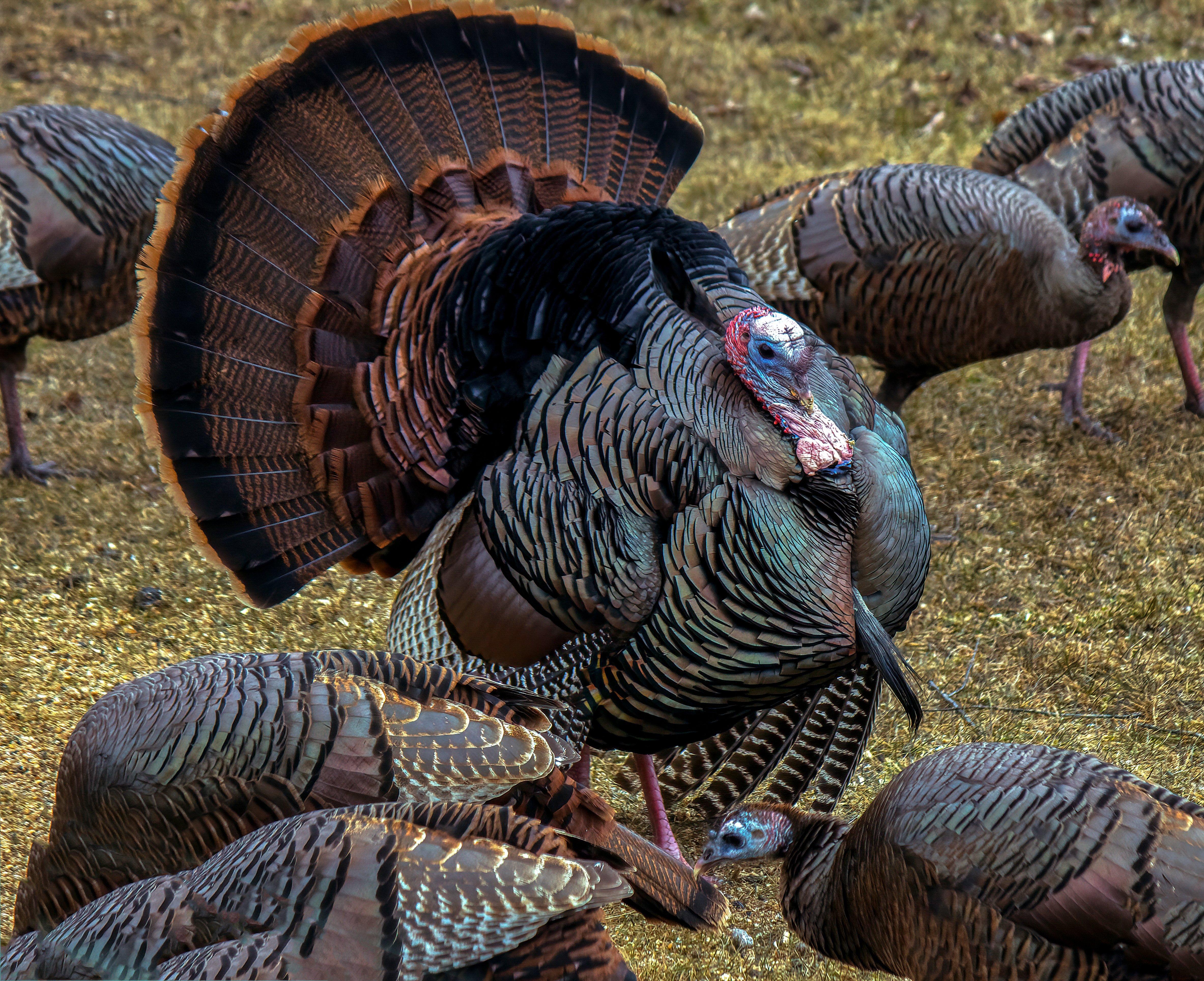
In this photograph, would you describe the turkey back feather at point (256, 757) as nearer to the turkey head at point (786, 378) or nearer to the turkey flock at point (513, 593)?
the turkey flock at point (513, 593)

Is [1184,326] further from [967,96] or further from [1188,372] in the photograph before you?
[967,96]

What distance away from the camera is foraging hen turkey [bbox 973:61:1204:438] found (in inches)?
203

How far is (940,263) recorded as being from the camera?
15.3ft

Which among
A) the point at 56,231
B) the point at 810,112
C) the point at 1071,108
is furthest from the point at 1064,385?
the point at 56,231

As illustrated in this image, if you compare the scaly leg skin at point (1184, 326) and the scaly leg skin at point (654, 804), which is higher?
the scaly leg skin at point (1184, 326)

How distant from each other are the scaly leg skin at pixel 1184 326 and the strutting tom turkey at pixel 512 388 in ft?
8.97

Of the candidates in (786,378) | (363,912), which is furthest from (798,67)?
(363,912)

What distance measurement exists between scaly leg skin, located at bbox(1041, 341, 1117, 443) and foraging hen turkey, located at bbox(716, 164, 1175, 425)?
514 mm

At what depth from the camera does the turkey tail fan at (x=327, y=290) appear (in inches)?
133

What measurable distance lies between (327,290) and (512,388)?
0.63 meters

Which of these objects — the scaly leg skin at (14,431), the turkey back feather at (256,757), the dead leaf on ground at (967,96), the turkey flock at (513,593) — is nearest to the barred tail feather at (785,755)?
the turkey flock at (513,593)

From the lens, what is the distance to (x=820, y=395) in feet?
10.00

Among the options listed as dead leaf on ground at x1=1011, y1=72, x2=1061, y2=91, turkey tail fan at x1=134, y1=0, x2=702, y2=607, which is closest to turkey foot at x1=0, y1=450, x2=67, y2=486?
turkey tail fan at x1=134, y1=0, x2=702, y2=607

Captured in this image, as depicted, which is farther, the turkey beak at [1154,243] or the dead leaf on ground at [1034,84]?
the dead leaf on ground at [1034,84]
